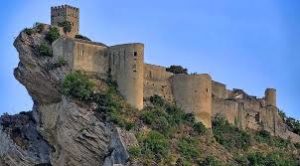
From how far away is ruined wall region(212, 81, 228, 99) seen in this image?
295 ft

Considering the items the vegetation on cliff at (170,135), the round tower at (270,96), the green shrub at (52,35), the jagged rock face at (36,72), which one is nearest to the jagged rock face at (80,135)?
the vegetation on cliff at (170,135)

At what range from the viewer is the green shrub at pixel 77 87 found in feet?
266

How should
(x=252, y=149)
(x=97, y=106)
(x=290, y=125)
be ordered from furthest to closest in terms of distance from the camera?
1. (x=290, y=125)
2. (x=252, y=149)
3. (x=97, y=106)

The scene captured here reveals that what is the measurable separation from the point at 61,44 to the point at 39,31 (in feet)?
8.10

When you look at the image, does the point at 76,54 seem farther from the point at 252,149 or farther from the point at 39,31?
the point at 252,149

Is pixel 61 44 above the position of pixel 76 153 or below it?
above

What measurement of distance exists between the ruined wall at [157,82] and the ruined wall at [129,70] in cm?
161

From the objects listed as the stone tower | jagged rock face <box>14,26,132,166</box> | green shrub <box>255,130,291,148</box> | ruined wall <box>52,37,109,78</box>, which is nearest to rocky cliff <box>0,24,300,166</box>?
jagged rock face <box>14,26,132,166</box>

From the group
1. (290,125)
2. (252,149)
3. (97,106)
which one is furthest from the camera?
(290,125)

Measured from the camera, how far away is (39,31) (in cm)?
8412

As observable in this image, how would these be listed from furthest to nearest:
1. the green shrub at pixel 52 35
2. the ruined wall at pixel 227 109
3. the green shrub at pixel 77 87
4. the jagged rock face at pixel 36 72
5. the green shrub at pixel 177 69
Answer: the green shrub at pixel 177 69, the ruined wall at pixel 227 109, the green shrub at pixel 52 35, the jagged rock face at pixel 36 72, the green shrub at pixel 77 87

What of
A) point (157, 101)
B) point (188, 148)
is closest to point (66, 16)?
point (157, 101)

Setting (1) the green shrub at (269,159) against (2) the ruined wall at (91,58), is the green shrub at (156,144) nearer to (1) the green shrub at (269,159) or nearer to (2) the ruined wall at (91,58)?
(2) the ruined wall at (91,58)

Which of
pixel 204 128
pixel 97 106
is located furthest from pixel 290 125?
pixel 97 106
